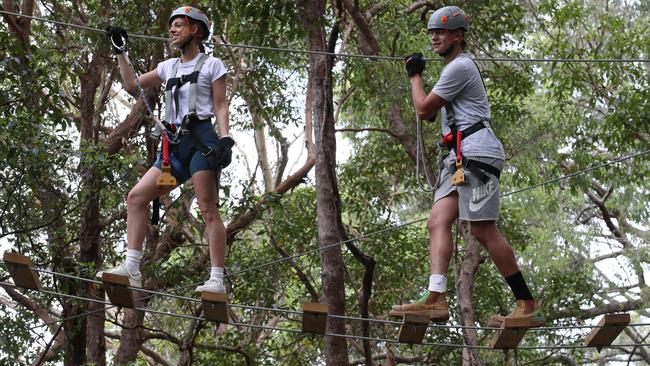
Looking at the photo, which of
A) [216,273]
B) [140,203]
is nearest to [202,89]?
[140,203]

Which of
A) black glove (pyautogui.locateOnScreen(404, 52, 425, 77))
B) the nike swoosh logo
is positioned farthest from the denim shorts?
the nike swoosh logo

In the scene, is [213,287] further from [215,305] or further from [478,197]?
[478,197]

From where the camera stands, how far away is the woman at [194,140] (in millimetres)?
4543

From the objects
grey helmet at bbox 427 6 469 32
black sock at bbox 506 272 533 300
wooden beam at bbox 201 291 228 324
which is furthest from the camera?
black sock at bbox 506 272 533 300

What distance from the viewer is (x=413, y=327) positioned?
14.7 ft

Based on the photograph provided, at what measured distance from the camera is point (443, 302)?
4.51 meters

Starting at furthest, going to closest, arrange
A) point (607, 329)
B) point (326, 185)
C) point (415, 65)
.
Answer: point (326, 185), point (607, 329), point (415, 65)

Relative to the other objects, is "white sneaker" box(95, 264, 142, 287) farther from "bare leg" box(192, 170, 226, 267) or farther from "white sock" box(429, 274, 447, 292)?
"white sock" box(429, 274, 447, 292)

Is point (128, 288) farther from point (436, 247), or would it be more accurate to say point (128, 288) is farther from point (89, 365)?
point (89, 365)

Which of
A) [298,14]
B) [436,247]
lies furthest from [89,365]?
[436,247]

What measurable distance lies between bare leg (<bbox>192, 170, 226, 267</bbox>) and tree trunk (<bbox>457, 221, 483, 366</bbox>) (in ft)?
12.9

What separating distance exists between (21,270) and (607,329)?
8.73 feet

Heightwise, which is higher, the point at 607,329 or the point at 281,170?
the point at 281,170

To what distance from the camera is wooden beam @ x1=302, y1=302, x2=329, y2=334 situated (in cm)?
450
